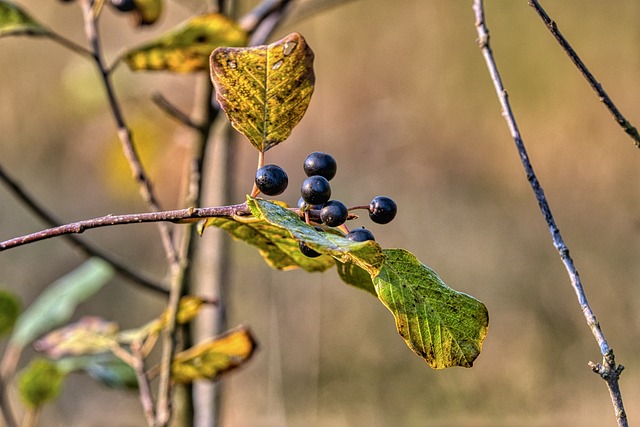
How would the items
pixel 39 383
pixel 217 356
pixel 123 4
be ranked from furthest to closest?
pixel 39 383
pixel 123 4
pixel 217 356

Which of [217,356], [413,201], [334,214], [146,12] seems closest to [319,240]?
[334,214]

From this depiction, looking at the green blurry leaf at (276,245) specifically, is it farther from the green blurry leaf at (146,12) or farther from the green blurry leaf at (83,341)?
the green blurry leaf at (146,12)

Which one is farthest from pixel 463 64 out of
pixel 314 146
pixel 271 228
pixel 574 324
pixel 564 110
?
pixel 271 228

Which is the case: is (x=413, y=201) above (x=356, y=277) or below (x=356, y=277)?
above

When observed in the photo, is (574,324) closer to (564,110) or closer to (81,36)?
(564,110)

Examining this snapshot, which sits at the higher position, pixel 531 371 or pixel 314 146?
pixel 314 146

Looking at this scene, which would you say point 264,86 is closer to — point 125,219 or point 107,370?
point 125,219

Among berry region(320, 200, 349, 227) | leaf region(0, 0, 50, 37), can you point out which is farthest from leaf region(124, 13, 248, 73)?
berry region(320, 200, 349, 227)
